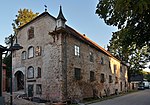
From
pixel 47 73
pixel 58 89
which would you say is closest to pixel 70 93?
pixel 58 89

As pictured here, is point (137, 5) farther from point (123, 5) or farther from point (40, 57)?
point (40, 57)

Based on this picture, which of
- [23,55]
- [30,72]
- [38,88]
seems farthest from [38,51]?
[38,88]

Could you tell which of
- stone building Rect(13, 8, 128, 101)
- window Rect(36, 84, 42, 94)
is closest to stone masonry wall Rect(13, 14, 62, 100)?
stone building Rect(13, 8, 128, 101)

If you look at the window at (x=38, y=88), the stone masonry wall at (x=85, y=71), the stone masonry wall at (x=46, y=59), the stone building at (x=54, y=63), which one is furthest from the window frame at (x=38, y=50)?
the stone masonry wall at (x=85, y=71)

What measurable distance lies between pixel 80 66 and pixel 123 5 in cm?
1420

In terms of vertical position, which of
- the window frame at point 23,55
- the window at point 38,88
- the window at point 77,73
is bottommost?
the window at point 38,88

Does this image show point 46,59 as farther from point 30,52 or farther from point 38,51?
point 30,52

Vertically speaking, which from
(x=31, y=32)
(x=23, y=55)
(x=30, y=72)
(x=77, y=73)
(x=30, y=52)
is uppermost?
(x=31, y=32)

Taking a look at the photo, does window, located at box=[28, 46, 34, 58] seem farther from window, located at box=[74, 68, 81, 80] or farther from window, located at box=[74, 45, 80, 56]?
window, located at box=[74, 68, 81, 80]

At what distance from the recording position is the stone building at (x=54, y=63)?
21.2 metres

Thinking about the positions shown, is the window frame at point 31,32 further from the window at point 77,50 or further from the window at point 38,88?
the window at point 38,88

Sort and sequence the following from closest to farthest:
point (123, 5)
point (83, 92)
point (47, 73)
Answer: point (123, 5)
point (47, 73)
point (83, 92)

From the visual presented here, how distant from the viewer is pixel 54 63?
21594 mm

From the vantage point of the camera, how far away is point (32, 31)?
25547 mm
